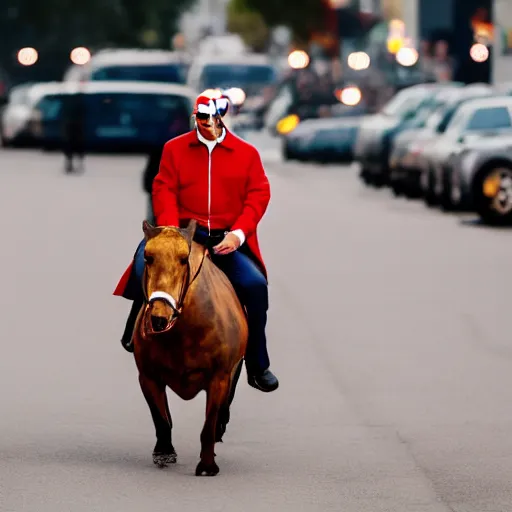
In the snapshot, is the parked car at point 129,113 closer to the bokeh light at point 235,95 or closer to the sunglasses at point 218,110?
the bokeh light at point 235,95

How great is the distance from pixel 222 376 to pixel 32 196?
953 inches

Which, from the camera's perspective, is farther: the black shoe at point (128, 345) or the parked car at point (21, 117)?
the parked car at point (21, 117)

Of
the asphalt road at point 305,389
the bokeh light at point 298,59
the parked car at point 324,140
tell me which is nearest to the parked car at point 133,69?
the parked car at point 324,140

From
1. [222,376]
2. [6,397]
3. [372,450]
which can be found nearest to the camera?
[222,376]

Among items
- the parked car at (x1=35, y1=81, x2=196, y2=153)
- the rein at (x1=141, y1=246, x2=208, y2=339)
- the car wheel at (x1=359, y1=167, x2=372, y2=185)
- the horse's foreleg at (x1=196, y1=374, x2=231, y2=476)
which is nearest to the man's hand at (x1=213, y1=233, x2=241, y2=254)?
the rein at (x1=141, y1=246, x2=208, y2=339)

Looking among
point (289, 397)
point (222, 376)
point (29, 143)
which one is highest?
point (222, 376)

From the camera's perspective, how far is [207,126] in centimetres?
951

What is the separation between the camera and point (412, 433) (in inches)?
419

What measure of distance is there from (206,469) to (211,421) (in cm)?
20

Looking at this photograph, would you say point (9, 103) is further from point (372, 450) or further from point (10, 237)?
point (372, 450)

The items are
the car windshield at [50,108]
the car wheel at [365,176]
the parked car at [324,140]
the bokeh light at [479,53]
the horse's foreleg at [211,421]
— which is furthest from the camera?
the car windshield at [50,108]

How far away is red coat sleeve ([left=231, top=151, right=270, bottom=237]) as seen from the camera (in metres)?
9.53

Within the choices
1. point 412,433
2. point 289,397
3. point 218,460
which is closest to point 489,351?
point 289,397

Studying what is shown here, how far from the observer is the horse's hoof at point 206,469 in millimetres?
9234
